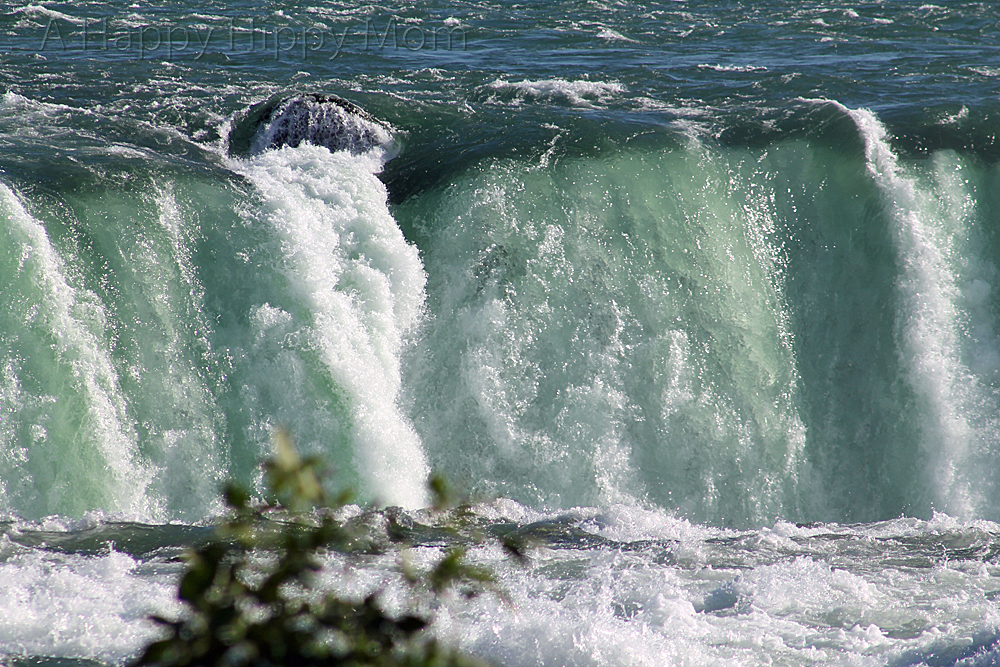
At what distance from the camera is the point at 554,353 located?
723cm

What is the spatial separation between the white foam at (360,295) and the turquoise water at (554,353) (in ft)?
0.09

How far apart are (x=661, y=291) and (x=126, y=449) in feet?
14.7

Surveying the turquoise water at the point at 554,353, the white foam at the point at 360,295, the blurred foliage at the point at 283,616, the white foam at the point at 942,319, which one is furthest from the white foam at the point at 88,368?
the white foam at the point at 942,319

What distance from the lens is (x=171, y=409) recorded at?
6414 millimetres

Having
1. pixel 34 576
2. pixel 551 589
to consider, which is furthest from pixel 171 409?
pixel 551 589

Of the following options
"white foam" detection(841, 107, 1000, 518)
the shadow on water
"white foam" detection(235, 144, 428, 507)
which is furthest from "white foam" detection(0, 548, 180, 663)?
"white foam" detection(841, 107, 1000, 518)

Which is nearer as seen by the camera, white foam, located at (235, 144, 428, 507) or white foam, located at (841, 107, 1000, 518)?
white foam, located at (235, 144, 428, 507)

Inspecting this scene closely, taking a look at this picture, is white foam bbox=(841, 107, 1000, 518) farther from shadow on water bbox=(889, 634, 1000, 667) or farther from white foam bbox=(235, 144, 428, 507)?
white foam bbox=(235, 144, 428, 507)

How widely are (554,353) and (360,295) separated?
5.50 feet

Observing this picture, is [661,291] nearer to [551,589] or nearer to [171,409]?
[551,589]

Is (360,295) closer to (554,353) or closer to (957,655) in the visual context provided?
(554,353)

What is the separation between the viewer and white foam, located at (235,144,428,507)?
6.80 meters

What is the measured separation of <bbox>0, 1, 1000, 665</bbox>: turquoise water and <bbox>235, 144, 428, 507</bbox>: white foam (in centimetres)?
3

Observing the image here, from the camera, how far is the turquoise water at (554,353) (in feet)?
16.4
